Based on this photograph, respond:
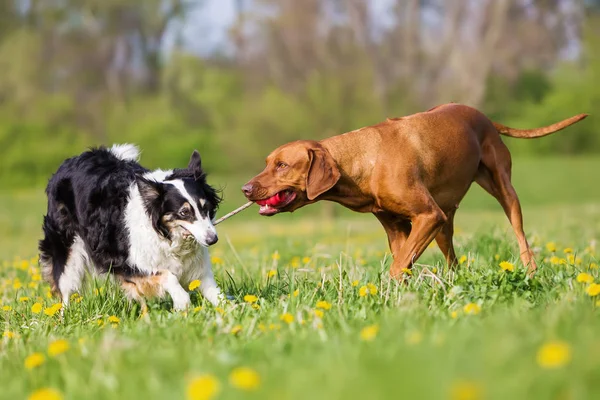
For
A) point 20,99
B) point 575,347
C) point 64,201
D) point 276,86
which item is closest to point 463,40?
point 276,86

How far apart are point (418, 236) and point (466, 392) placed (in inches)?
116

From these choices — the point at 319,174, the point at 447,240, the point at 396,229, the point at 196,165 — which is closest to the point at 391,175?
the point at 319,174

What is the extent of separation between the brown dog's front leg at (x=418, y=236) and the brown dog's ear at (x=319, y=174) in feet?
2.01

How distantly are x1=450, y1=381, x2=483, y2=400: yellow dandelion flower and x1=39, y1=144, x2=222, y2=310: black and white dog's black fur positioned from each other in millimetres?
2775

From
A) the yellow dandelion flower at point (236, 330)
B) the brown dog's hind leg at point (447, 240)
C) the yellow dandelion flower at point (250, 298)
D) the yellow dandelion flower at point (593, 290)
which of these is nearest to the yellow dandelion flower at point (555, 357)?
the yellow dandelion flower at point (593, 290)

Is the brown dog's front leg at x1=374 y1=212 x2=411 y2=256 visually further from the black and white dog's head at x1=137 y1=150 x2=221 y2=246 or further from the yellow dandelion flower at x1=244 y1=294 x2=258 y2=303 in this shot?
the yellow dandelion flower at x1=244 y1=294 x2=258 y2=303

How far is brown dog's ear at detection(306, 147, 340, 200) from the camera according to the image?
465 centimetres

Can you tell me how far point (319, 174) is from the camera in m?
4.66

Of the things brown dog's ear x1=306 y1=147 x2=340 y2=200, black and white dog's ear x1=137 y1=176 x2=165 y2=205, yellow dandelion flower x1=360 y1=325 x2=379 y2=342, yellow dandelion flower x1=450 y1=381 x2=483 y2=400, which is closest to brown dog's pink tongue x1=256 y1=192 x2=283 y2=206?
brown dog's ear x1=306 y1=147 x2=340 y2=200

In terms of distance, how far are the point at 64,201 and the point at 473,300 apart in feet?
10.8

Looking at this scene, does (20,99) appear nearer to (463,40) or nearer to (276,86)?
(276,86)

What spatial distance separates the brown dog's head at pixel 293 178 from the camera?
183 inches

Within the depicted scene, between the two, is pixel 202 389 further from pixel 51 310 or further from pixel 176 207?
pixel 176 207

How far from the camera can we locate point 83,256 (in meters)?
5.45
